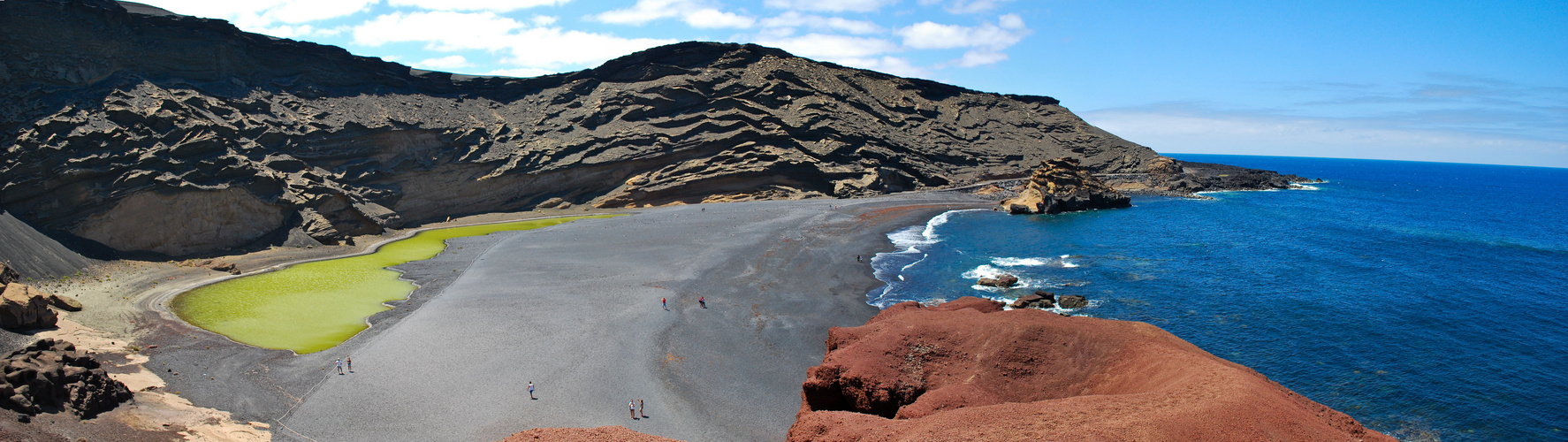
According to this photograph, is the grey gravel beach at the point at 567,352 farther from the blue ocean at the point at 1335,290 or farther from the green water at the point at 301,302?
the blue ocean at the point at 1335,290

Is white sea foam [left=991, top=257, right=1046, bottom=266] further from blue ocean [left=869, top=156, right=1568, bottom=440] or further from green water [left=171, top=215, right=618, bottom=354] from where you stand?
green water [left=171, top=215, right=618, bottom=354]

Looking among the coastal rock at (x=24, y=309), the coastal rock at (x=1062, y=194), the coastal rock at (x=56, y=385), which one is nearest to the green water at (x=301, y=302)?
the coastal rock at (x=24, y=309)

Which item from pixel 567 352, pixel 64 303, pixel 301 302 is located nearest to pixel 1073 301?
pixel 567 352

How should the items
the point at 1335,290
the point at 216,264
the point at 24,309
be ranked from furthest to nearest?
the point at 216,264, the point at 1335,290, the point at 24,309

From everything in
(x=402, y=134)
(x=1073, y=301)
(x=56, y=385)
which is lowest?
(x=1073, y=301)

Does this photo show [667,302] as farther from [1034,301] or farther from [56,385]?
[56,385]

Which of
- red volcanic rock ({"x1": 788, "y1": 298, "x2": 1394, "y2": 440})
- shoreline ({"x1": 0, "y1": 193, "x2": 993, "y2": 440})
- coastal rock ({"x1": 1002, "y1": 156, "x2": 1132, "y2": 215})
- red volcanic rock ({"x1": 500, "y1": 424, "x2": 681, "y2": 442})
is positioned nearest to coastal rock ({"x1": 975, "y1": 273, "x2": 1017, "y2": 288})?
shoreline ({"x1": 0, "y1": 193, "x2": 993, "y2": 440})
